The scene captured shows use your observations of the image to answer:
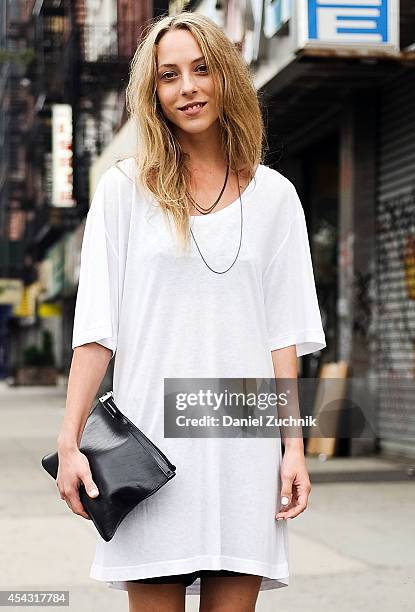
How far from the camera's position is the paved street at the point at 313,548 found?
5496mm

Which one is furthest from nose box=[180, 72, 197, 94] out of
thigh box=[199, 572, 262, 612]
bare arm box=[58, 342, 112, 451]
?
thigh box=[199, 572, 262, 612]

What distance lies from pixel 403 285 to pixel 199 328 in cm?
1000

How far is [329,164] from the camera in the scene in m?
15.2

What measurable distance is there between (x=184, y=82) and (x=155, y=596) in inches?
45.6

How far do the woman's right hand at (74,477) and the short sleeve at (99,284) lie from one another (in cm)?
25

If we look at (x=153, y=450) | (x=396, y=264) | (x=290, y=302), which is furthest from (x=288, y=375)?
(x=396, y=264)

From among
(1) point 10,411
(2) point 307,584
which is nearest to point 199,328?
(2) point 307,584

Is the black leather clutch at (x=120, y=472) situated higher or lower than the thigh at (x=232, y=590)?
higher

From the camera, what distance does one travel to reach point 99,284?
Answer: 259 cm

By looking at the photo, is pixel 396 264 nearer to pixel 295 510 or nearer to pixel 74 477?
pixel 295 510

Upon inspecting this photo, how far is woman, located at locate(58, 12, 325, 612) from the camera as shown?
254 centimetres

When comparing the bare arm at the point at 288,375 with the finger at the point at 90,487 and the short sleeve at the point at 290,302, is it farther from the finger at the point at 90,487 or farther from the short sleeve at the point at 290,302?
the finger at the point at 90,487

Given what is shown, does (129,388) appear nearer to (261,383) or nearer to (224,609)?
(261,383)

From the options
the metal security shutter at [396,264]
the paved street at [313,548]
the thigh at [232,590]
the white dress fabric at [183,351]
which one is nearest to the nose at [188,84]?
the white dress fabric at [183,351]
